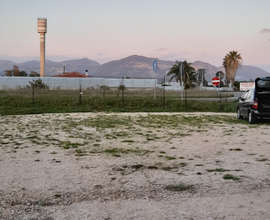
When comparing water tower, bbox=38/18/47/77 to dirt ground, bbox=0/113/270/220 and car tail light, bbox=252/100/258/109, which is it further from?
dirt ground, bbox=0/113/270/220

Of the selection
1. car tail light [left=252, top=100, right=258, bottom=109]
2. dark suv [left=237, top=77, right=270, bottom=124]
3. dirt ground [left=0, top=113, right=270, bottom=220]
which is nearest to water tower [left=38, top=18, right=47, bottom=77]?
dark suv [left=237, top=77, right=270, bottom=124]

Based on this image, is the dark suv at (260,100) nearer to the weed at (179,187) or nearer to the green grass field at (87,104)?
the green grass field at (87,104)

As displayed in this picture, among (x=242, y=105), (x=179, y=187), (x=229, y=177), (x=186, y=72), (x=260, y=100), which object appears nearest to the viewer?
(x=179, y=187)

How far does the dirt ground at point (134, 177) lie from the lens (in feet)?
15.4

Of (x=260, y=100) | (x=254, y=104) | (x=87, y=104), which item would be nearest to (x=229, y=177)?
(x=260, y=100)

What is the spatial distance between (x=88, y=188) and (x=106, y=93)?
27075 millimetres

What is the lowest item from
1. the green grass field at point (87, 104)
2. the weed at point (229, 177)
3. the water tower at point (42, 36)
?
the weed at point (229, 177)

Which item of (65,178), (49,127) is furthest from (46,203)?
(49,127)

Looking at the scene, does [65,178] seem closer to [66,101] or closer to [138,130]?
[138,130]

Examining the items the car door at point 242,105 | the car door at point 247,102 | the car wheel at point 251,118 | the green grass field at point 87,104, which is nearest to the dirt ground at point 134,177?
the car wheel at point 251,118

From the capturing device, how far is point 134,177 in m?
6.36

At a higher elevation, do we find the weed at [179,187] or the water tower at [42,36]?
the water tower at [42,36]

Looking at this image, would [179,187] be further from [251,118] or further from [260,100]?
[251,118]

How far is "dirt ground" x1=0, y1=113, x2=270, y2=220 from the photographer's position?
15.4ft
